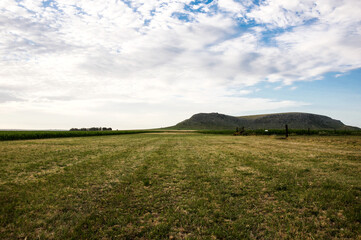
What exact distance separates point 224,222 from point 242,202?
1706 mm

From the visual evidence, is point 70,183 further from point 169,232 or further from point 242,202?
point 242,202

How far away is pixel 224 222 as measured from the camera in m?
5.48

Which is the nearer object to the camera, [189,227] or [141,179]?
[189,227]

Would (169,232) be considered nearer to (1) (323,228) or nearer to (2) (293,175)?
(1) (323,228)

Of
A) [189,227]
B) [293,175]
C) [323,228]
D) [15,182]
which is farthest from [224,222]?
[15,182]

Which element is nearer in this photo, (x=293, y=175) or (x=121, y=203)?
(x=121, y=203)

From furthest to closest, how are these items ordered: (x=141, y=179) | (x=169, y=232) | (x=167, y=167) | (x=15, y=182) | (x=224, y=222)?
(x=167, y=167), (x=141, y=179), (x=15, y=182), (x=224, y=222), (x=169, y=232)

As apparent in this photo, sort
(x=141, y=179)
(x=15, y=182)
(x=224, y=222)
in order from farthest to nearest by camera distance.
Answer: (x=141, y=179) → (x=15, y=182) → (x=224, y=222)

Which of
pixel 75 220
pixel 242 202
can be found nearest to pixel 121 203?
pixel 75 220

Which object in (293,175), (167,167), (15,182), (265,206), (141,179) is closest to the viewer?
(265,206)

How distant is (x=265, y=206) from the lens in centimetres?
658

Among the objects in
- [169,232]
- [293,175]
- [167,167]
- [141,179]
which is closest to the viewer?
[169,232]

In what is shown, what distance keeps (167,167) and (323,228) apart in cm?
888

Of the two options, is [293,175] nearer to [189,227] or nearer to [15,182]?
[189,227]
